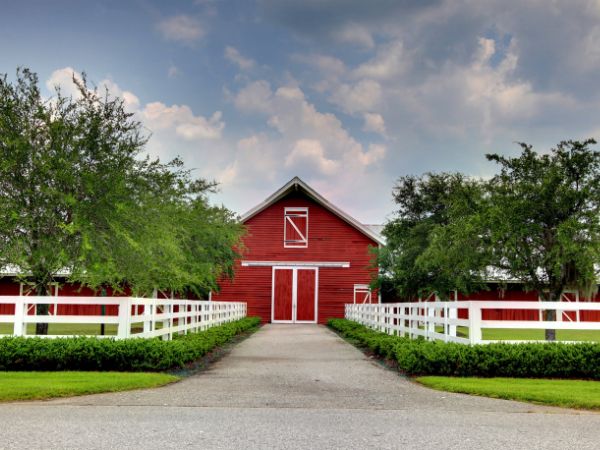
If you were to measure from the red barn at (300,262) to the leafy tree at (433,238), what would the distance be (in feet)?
10.0

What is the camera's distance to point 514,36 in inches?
821

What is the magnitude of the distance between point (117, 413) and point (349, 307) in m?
24.4

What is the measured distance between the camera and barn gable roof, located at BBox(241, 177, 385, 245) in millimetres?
34281

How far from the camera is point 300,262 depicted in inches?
1382

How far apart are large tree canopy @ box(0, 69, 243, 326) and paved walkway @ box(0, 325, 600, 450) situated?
4.51 m

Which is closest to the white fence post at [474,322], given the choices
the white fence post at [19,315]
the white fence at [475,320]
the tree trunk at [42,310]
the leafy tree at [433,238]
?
the white fence at [475,320]

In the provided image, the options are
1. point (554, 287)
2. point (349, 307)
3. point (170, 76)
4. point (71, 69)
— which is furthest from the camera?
point (349, 307)

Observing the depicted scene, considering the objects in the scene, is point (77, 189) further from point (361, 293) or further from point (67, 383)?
point (361, 293)

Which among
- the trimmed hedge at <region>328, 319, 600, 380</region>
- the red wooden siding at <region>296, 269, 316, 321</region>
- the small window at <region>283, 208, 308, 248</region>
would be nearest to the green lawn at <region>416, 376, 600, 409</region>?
the trimmed hedge at <region>328, 319, 600, 380</region>

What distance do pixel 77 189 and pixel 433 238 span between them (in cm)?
1259

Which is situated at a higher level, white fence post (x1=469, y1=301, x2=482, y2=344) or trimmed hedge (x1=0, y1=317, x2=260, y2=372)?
white fence post (x1=469, y1=301, x2=482, y2=344)

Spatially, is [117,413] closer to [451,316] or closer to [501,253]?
[451,316]

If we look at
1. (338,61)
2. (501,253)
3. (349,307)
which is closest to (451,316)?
(501,253)

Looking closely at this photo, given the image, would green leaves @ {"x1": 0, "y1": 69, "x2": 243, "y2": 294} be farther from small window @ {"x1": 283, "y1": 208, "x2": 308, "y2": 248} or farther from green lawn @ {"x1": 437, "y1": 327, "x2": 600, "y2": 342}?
small window @ {"x1": 283, "y1": 208, "x2": 308, "y2": 248}
